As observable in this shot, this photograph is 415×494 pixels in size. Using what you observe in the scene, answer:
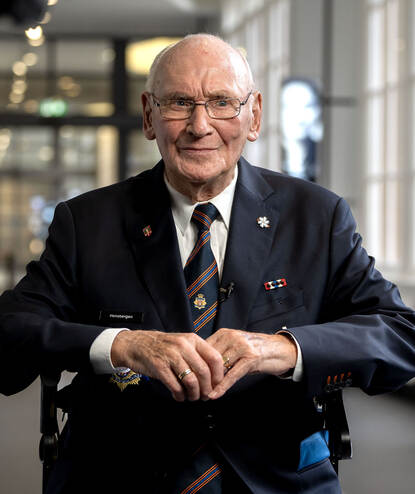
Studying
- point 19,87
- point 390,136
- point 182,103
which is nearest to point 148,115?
point 182,103

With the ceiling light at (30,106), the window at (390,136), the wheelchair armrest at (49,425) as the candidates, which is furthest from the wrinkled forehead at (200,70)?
the ceiling light at (30,106)

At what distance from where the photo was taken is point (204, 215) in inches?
78.7

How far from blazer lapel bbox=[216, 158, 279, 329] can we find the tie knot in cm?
5

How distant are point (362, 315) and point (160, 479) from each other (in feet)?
1.93

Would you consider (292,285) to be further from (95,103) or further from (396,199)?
(95,103)

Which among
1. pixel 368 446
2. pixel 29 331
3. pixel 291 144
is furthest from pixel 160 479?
pixel 291 144

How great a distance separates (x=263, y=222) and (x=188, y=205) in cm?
20

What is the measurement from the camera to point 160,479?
5.83ft

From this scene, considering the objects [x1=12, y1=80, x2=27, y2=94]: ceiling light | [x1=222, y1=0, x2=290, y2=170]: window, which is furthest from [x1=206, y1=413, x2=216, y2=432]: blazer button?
[x1=12, y1=80, x2=27, y2=94]: ceiling light

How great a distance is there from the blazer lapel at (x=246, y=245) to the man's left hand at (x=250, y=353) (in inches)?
7.1

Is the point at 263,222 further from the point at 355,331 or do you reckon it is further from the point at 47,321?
the point at 47,321

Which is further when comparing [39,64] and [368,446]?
[39,64]

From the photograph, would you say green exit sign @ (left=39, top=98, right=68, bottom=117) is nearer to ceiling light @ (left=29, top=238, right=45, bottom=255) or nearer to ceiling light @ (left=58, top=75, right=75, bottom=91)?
ceiling light @ (left=58, top=75, right=75, bottom=91)

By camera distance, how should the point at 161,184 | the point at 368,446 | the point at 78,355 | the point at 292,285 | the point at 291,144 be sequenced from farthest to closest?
1. the point at 291,144
2. the point at 368,446
3. the point at 161,184
4. the point at 292,285
5. the point at 78,355
